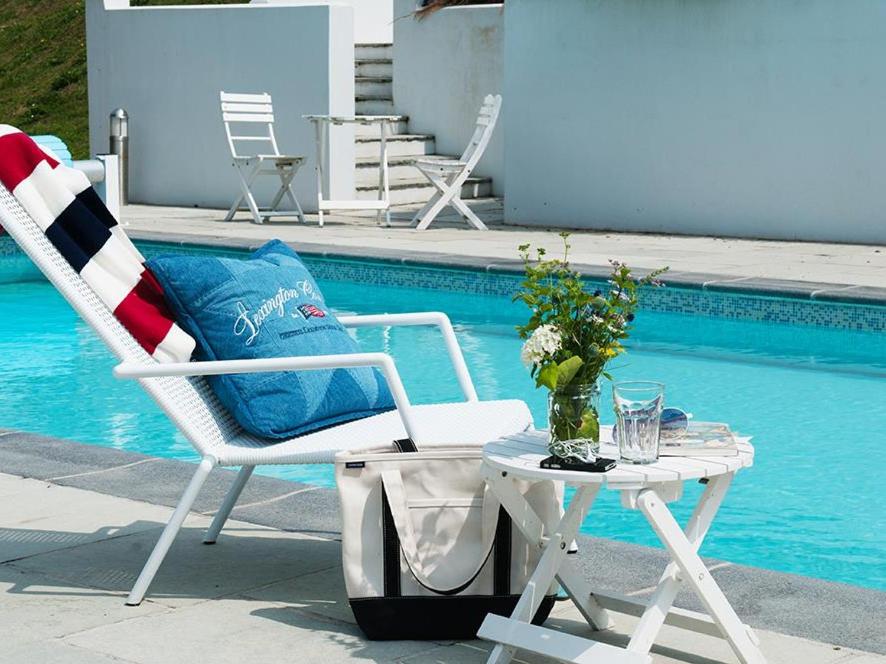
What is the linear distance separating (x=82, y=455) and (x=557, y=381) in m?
2.25

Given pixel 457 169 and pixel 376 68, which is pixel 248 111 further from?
pixel 376 68

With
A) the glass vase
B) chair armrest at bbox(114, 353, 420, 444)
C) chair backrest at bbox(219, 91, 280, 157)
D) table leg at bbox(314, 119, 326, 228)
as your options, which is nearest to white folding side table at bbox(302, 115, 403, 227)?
table leg at bbox(314, 119, 326, 228)

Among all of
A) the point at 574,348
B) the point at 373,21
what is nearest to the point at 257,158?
the point at 373,21

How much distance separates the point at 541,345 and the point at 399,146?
1124cm

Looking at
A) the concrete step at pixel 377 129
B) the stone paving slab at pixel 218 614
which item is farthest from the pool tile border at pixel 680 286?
the stone paving slab at pixel 218 614

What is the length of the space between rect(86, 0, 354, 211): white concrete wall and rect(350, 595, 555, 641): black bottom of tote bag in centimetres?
997

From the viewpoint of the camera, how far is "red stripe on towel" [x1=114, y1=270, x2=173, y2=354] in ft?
11.7

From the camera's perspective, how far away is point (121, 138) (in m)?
14.0

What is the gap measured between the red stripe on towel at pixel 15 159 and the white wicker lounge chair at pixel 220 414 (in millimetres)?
35

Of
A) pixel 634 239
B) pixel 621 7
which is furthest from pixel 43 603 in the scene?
pixel 621 7

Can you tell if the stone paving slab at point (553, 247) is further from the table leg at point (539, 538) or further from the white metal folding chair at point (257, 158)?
the table leg at point (539, 538)

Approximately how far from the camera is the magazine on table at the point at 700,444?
111 inches

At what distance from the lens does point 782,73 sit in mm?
10789

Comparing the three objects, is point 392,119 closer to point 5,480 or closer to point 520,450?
point 5,480
